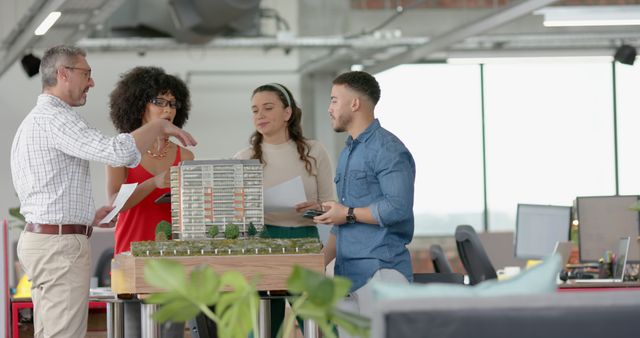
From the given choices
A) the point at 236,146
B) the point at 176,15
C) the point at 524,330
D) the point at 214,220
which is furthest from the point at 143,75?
the point at 236,146

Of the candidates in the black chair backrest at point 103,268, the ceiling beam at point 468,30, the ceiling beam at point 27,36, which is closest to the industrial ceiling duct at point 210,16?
the ceiling beam at point 27,36

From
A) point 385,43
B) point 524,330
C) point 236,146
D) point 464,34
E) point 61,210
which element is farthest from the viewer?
point 236,146

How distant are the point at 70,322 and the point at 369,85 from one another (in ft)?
4.30

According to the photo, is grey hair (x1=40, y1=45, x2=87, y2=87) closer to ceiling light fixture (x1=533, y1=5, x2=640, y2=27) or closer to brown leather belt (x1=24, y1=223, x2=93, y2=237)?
brown leather belt (x1=24, y1=223, x2=93, y2=237)

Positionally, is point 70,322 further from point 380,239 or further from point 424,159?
point 424,159

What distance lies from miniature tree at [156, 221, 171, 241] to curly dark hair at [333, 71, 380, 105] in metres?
0.79

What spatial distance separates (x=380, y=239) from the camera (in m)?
4.11

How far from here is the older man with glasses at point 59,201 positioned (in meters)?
3.91

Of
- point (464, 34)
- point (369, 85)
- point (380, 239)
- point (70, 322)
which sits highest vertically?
point (464, 34)

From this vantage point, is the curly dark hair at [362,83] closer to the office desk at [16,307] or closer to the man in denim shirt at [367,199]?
the man in denim shirt at [367,199]

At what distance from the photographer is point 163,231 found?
415 centimetres

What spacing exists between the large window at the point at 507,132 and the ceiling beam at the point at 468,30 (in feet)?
4.57

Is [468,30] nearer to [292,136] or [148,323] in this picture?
[292,136]

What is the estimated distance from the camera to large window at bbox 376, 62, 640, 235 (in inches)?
623
